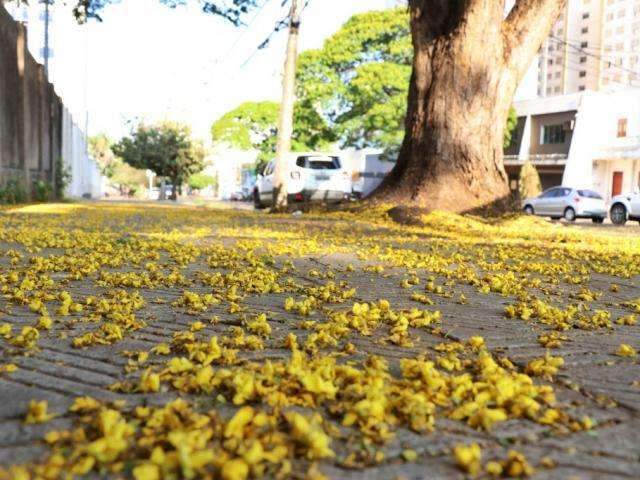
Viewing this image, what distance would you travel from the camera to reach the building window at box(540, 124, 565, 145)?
36.1 metres

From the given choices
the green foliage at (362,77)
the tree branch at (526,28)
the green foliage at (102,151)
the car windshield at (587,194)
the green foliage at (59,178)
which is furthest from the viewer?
the green foliage at (102,151)

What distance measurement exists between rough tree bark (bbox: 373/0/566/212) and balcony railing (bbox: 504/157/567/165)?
79.6 ft

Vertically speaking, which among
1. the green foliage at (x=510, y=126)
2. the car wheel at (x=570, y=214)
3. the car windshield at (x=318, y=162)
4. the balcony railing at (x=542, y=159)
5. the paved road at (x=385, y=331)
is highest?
the green foliage at (x=510, y=126)

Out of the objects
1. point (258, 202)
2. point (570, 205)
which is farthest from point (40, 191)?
point (570, 205)

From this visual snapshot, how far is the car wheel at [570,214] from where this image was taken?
21859 mm

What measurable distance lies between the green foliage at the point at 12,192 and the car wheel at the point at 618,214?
1651cm

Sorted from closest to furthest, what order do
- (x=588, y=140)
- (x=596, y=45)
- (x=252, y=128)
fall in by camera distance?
(x=588, y=140), (x=252, y=128), (x=596, y=45)

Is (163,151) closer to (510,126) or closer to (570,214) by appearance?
(510,126)

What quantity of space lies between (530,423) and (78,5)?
14051mm

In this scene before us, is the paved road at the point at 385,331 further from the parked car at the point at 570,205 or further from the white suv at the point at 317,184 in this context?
the parked car at the point at 570,205

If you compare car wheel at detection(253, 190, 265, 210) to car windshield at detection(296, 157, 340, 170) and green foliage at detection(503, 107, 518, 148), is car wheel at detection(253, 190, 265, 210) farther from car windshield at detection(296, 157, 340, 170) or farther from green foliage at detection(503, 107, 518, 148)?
green foliage at detection(503, 107, 518, 148)

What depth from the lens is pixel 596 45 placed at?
8362 cm

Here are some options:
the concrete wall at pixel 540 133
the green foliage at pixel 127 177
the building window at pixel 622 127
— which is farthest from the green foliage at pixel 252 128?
the green foliage at pixel 127 177

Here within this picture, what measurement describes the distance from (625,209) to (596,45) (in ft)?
240
